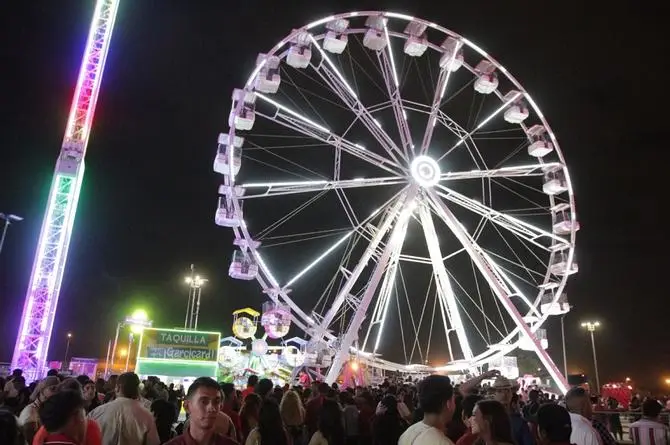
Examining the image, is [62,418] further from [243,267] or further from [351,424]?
[243,267]

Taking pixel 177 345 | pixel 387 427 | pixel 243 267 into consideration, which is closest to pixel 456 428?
pixel 387 427

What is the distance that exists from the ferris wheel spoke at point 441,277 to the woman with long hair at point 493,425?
20791 millimetres

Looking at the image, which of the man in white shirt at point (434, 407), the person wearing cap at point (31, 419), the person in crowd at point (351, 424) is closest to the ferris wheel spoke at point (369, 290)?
the person in crowd at point (351, 424)

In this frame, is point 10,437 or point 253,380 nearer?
point 10,437

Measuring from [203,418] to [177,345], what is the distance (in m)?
21.2

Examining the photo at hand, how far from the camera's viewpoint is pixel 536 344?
23953 millimetres

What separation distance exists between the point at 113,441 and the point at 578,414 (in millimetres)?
4909

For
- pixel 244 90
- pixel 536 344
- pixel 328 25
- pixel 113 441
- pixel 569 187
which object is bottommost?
pixel 113 441

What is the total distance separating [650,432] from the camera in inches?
258

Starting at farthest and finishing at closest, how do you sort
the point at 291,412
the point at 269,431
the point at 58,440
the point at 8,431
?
the point at 291,412
the point at 269,431
the point at 58,440
the point at 8,431

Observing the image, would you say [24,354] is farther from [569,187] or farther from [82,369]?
[569,187]

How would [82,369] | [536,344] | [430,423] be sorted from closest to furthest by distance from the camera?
[430,423] → [536,344] → [82,369]

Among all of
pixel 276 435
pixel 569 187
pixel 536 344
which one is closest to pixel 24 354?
pixel 536 344

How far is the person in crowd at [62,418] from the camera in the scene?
152 inches
